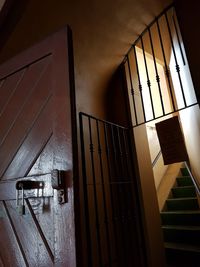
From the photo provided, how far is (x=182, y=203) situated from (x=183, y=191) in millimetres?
290

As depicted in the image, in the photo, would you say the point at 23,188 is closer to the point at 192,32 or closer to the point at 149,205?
the point at 149,205

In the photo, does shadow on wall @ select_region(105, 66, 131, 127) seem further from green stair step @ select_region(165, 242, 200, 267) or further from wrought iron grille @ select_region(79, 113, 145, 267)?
green stair step @ select_region(165, 242, 200, 267)

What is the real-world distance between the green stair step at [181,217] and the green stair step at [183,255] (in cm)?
32

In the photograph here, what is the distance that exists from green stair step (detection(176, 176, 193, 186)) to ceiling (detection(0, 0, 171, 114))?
81.8 inches

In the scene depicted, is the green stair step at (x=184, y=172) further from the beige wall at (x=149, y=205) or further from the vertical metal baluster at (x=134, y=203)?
the vertical metal baluster at (x=134, y=203)

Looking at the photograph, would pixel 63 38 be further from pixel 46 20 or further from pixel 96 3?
pixel 96 3

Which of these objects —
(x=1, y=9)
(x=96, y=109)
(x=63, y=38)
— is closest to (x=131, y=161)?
(x=96, y=109)

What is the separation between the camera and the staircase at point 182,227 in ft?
6.89

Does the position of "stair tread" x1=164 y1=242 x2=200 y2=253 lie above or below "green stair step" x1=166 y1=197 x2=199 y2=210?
below

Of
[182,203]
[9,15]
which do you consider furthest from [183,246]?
[9,15]

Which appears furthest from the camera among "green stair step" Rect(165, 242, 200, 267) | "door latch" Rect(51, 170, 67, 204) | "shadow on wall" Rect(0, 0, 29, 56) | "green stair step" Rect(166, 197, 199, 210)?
"green stair step" Rect(166, 197, 199, 210)

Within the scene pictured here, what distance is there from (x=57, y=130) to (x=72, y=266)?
533 mm

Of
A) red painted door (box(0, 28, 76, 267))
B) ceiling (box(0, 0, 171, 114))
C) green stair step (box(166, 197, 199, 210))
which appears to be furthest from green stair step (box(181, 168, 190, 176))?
red painted door (box(0, 28, 76, 267))

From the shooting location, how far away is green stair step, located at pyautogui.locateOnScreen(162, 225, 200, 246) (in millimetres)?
2266
